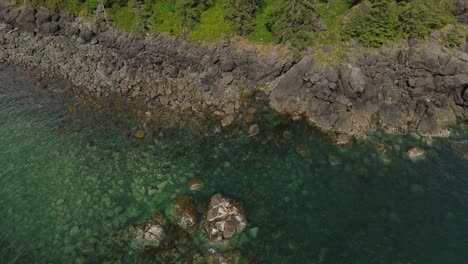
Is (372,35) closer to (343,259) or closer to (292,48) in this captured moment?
(292,48)

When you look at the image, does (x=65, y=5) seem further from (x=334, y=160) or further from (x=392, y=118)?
(x=392, y=118)

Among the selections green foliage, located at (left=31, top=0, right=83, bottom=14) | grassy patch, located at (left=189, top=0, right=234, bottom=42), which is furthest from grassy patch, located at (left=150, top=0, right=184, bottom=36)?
green foliage, located at (left=31, top=0, right=83, bottom=14)

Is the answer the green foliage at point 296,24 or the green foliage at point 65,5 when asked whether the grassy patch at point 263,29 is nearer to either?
the green foliage at point 296,24

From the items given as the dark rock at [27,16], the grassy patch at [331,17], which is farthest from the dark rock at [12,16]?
the grassy patch at [331,17]

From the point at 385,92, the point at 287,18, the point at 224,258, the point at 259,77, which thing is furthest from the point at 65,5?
the point at 385,92

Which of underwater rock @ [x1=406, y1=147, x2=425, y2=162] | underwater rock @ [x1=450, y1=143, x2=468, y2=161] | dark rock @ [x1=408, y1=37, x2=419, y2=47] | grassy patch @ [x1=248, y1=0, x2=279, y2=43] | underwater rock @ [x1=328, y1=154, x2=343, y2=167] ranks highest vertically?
grassy patch @ [x1=248, y1=0, x2=279, y2=43]

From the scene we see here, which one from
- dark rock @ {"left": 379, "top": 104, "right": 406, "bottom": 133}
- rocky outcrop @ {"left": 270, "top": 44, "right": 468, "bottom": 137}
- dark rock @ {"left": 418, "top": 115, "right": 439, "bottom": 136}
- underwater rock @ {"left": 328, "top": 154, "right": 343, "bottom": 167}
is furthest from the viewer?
rocky outcrop @ {"left": 270, "top": 44, "right": 468, "bottom": 137}

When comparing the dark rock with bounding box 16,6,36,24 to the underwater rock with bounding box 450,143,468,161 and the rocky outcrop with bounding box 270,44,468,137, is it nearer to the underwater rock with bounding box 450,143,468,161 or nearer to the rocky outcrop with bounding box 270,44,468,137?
the rocky outcrop with bounding box 270,44,468,137
